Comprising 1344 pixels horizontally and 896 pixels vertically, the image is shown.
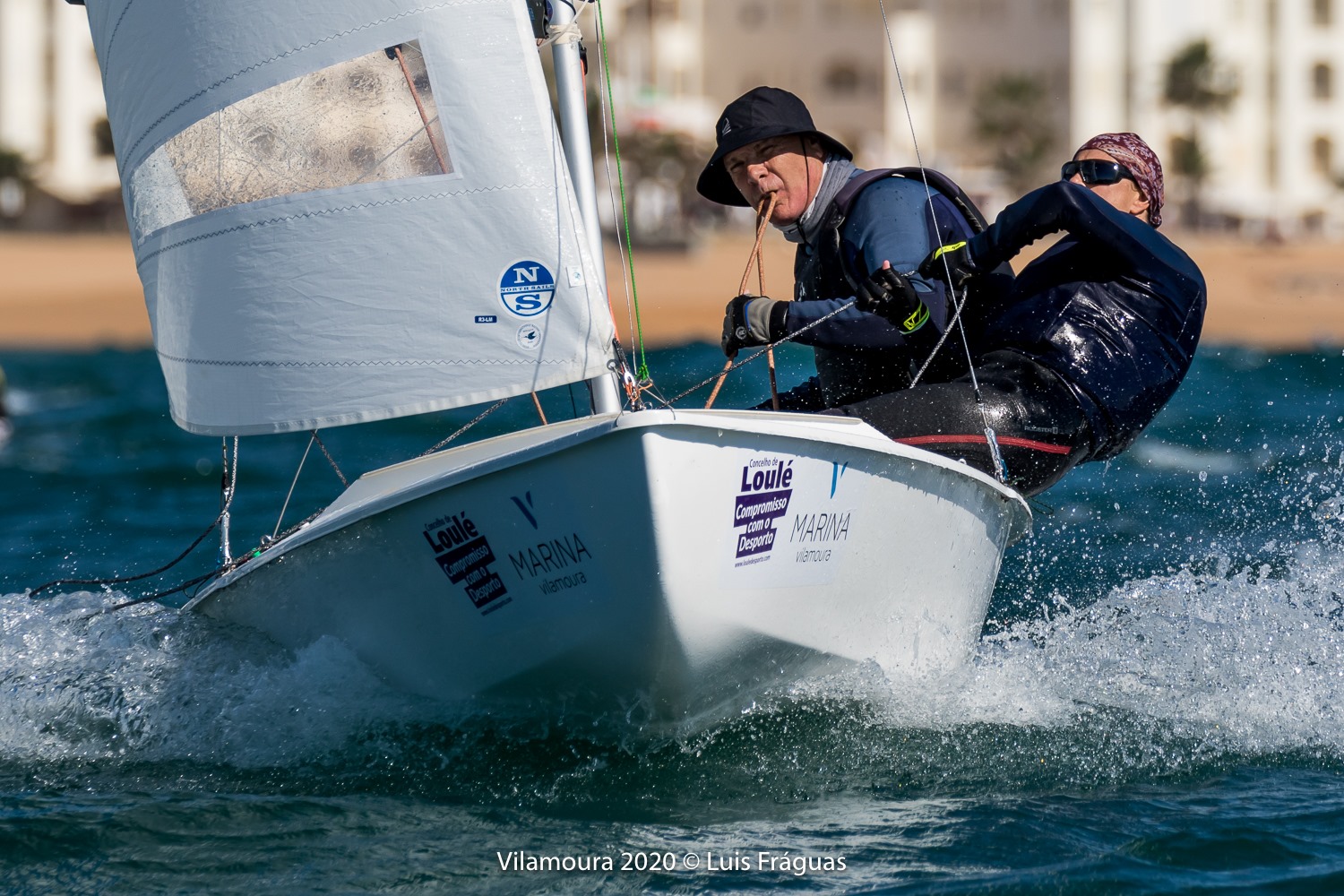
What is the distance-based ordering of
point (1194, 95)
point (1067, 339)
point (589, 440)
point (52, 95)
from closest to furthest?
1. point (589, 440)
2. point (1067, 339)
3. point (52, 95)
4. point (1194, 95)

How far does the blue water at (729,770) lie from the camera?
3459 mm

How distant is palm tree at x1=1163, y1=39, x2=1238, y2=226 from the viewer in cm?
4700

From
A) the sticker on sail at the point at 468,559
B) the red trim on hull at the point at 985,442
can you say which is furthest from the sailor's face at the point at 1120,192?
the sticker on sail at the point at 468,559

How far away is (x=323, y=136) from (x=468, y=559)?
47.6 inches

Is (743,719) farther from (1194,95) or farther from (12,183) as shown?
(1194,95)

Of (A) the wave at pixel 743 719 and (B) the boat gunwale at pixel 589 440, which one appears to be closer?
(B) the boat gunwale at pixel 589 440

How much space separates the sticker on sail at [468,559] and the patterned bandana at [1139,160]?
2.18 metres

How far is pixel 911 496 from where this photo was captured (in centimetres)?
403

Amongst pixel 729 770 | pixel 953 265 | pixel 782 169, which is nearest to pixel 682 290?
pixel 782 169

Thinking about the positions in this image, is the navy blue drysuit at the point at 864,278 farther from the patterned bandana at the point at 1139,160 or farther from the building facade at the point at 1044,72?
the building facade at the point at 1044,72

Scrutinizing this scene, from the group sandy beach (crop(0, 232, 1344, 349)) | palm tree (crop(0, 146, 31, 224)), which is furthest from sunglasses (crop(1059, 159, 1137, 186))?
palm tree (crop(0, 146, 31, 224))

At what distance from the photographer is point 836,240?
4.56 meters

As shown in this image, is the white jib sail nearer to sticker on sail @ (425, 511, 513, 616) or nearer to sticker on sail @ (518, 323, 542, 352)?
sticker on sail @ (518, 323, 542, 352)

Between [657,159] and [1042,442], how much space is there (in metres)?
33.6
